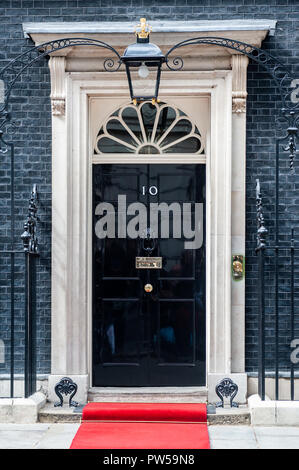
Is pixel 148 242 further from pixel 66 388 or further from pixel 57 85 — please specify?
pixel 57 85

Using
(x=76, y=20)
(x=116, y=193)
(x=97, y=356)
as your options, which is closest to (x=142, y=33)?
(x=76, y=20)

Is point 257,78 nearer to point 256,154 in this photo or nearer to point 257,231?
point 256,154

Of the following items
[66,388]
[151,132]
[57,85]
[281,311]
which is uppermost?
[57,85]

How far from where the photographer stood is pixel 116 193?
8.59 m

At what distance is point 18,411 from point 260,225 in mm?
2902

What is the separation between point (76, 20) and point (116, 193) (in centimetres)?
184

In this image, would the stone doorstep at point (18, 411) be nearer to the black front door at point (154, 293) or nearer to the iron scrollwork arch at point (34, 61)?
the black front door at point (154, 293)

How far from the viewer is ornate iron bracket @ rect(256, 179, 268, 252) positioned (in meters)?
7.58

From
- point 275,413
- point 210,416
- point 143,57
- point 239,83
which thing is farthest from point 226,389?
point 143,57

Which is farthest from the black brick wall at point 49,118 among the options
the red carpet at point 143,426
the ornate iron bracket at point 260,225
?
the red carpet at point 143,426

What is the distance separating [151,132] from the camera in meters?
8.61

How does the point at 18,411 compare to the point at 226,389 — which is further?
the point at 226,389

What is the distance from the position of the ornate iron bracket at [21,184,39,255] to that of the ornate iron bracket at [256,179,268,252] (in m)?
2.21
